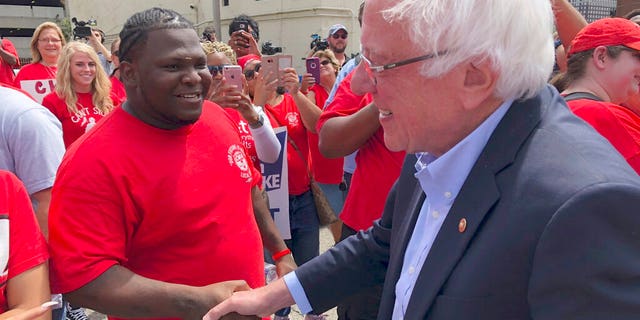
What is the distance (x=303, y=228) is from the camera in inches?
142

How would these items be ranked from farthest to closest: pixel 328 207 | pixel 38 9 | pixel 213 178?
pixel 38 9 → pixel 328 207 → pixel 213 178

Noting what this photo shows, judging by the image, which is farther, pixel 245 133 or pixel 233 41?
pixel 233 41

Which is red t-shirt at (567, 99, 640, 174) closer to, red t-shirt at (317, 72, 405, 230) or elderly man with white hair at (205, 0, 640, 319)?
red t-shirt at (317, 72, 405, 230)

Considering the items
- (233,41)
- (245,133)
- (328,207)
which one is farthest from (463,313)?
(233,41)

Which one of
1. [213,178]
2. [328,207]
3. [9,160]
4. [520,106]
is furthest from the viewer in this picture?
[328,207]

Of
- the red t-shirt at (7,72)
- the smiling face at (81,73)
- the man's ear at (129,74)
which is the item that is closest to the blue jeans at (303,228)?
the man's ear at (129,74)

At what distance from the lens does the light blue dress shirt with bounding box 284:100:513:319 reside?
3.74ft

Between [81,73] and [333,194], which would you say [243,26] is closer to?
[81,73]

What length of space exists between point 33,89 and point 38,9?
140 feet

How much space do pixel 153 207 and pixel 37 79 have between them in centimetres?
450

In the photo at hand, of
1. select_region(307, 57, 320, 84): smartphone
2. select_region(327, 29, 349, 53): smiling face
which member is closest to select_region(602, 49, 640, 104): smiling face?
select_region(307, 57, 320, 84): smartphone

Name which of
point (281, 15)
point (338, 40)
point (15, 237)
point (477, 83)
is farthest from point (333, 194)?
point (281, 15)

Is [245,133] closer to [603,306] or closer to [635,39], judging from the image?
[635,39]

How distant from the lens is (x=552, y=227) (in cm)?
92
